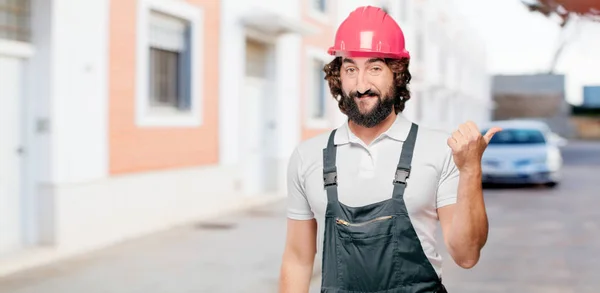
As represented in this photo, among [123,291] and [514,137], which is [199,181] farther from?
[514,137]

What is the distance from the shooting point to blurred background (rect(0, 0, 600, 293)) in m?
8.01

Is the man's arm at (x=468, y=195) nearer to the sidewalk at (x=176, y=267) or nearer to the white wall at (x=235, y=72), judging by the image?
the sidewalk at (x=176, y=267)

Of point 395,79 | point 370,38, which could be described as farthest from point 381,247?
point 370,38

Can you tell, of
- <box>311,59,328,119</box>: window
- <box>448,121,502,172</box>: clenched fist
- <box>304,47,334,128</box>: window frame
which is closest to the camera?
<box>448,121,502,172</box>: clenched fist

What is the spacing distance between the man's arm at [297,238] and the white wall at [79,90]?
6679mm

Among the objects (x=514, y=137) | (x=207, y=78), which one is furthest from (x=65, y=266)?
(x=514, y=137)

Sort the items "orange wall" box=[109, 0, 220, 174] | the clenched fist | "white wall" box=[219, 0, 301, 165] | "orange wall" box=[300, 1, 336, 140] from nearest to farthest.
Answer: the clenched fist → "orange wall" box=[109, 0, 220, 174] → "white wall" box=[219, 0, 301, 165] → "orange wall" box=[300, 1, 336, 140]

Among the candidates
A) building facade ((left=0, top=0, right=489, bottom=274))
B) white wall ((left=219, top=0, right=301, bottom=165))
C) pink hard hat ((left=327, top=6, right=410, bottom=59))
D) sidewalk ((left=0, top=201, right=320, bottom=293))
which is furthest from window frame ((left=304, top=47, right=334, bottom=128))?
pink hard hat ((left=327, top=6, right=410, bottom=59))

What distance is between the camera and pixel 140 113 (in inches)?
414

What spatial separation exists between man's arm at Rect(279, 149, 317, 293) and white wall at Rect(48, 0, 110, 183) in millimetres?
6679

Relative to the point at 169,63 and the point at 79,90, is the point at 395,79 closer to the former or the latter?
the point at 79,90

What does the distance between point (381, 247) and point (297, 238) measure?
0.37m

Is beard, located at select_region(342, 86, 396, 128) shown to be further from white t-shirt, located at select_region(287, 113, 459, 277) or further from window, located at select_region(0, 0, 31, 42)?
window, located at select_region(0, 0, 31, 42)

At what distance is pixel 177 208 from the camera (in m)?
11.4
